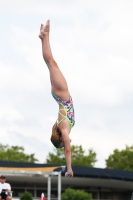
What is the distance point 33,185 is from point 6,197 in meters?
29.0

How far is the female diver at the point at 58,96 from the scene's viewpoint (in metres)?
10.5

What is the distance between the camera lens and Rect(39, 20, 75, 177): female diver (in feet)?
34.4

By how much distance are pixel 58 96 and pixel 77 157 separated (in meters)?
70.8

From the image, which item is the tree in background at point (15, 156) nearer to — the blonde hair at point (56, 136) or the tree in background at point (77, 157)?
the tree in background at point (77, 157)

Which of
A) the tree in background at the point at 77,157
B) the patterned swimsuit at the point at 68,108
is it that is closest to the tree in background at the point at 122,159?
the tree in background at the point at 77,157

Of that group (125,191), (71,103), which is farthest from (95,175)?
(71,103)

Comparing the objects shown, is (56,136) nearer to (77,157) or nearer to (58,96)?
(58,96)

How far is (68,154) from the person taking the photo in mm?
10234

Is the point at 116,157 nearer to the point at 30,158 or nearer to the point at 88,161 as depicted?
the point at 88,161

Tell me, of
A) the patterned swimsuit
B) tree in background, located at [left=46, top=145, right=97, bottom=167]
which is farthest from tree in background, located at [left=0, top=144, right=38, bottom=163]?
the patterned swimsuit

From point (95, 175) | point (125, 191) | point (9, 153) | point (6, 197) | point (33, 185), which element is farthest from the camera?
point (9, 153)

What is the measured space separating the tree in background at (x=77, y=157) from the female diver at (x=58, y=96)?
221ft

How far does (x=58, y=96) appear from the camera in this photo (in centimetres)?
1075

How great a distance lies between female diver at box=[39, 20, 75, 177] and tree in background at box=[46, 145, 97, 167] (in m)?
67.4
